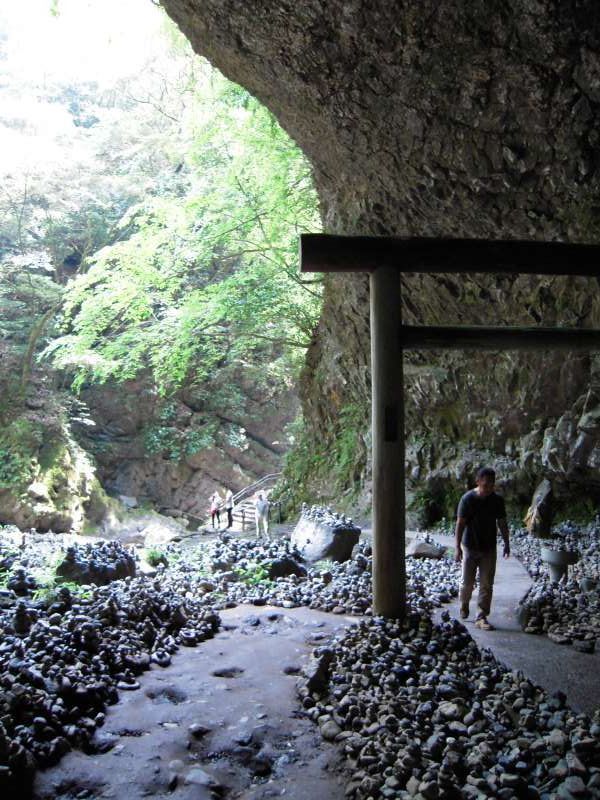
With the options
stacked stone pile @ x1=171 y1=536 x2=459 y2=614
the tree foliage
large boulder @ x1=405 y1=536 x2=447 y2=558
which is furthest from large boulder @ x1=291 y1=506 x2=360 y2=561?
the tree foliage

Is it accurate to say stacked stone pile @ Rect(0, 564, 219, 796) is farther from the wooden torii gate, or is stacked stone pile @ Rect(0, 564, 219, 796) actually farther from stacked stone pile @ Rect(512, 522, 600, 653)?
stacked stone pile @ Rect(512, 522, 600, 653)

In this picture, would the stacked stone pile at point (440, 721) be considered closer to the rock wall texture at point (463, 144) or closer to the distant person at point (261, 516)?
the rock wall texture at point (463, 144)

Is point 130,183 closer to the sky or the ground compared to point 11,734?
closer to the sky

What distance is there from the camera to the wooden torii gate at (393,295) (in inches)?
168

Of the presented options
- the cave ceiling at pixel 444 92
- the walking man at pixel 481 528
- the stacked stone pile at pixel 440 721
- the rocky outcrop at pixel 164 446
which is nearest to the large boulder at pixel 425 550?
the walking man at pixel 481 528

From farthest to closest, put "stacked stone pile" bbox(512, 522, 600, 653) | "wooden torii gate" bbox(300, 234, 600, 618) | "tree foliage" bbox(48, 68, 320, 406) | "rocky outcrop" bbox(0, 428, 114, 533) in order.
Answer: "rocky outcrop" bbox(0, 428, 114, 533) → "tree foliage" bbox(48, 68, 320, 406) → "wooden torii gate" bbox(300, 234, 600, 618) → "stacked stone pile" bbox(512, 522, 600, 653)

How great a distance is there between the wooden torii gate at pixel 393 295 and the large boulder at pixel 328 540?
9.78ft

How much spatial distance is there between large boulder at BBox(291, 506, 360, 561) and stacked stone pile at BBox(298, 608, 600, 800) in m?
3.21

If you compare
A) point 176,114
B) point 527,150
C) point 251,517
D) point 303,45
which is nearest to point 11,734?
point 527,150

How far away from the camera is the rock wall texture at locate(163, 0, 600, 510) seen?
5.13m

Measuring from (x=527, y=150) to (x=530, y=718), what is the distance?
4.91 meters

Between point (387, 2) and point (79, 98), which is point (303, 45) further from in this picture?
point (79, 98)

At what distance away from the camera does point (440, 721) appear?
9.49ft

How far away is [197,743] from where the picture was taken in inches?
114
